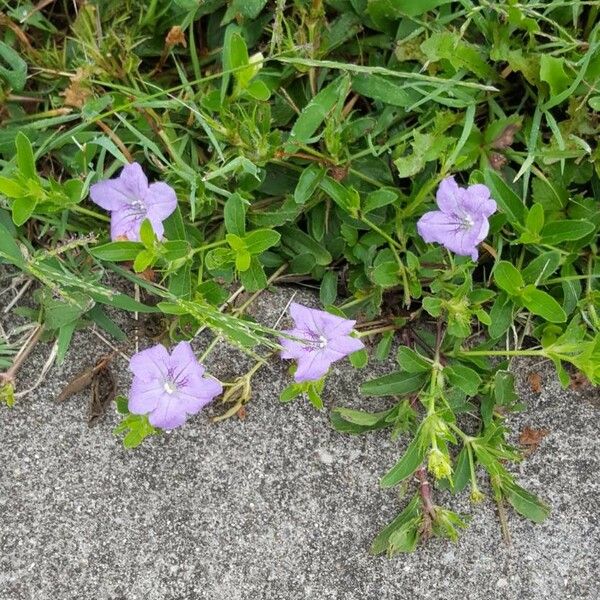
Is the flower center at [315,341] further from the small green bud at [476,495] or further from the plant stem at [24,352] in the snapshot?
the plant stem at [24,352]

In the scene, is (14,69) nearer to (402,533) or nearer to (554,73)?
(554,73)

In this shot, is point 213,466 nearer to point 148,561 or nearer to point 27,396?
point 148,561

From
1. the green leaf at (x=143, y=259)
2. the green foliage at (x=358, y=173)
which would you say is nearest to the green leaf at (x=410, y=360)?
the green foliage at (x=358, y=173)

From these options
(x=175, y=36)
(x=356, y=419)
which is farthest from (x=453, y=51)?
Answer: (x=356, y=419)

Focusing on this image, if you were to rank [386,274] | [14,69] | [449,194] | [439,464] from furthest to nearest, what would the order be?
[14,69] < [386,274] < [449,194] < [439,464]

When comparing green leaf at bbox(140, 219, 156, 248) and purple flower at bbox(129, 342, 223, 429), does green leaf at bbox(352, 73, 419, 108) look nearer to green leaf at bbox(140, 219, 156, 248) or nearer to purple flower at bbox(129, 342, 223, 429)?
green leaf at bbox(140, 219, 156, 248)
